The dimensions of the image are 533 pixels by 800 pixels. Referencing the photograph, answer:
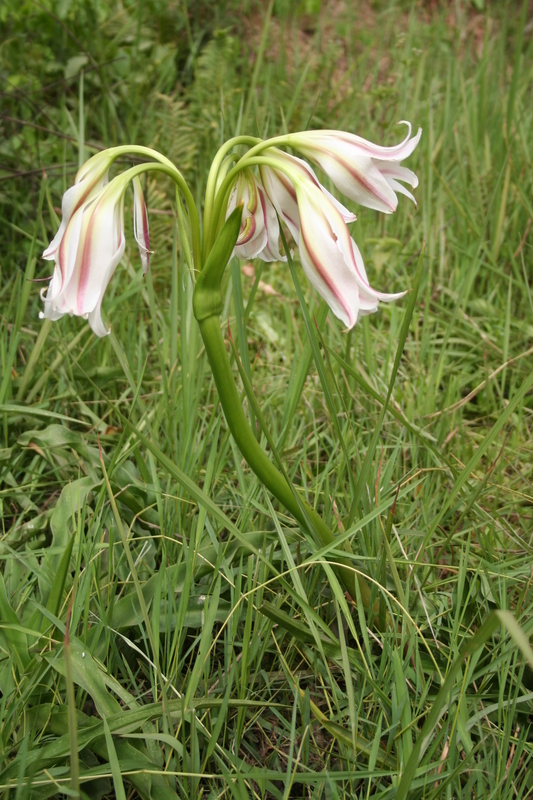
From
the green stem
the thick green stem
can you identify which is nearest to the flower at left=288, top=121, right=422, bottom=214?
the green stem

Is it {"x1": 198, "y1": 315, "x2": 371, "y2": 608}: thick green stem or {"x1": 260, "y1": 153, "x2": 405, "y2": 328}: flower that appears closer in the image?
{"x1": 260, "y1": 153, "x2": 405, "y2": 328}: flower

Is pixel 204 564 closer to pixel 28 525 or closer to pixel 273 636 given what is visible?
pixel 273 636

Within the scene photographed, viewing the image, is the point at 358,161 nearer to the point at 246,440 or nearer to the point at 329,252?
the point at 329,252

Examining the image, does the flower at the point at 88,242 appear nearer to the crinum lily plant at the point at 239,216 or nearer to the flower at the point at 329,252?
the crinum lily plant at the point at 239,216

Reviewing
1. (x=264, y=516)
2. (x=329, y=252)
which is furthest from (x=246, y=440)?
(x=264, y=516)

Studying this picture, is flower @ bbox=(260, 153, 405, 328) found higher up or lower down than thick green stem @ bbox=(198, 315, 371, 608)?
higher up

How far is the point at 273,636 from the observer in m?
1.25

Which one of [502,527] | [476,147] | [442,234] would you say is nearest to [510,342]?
[442,234]

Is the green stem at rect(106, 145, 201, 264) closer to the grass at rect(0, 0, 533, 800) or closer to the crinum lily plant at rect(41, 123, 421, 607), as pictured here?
the crinum lily plant at rect(41, 123, 421, 607)

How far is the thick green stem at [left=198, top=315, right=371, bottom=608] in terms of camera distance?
1.00 metres

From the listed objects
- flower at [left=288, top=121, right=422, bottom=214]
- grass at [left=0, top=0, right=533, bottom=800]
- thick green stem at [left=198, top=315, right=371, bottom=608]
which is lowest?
grass at [left=0, top=0, right=533, bottom=800]

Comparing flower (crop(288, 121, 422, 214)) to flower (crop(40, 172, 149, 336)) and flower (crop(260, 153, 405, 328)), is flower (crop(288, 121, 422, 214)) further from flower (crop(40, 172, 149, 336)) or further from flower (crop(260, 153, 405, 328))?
flower (crop(40, 172, 149, 336))

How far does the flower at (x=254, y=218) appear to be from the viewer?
100cm

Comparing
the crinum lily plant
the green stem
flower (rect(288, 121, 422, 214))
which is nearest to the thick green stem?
the crinum lily plant
